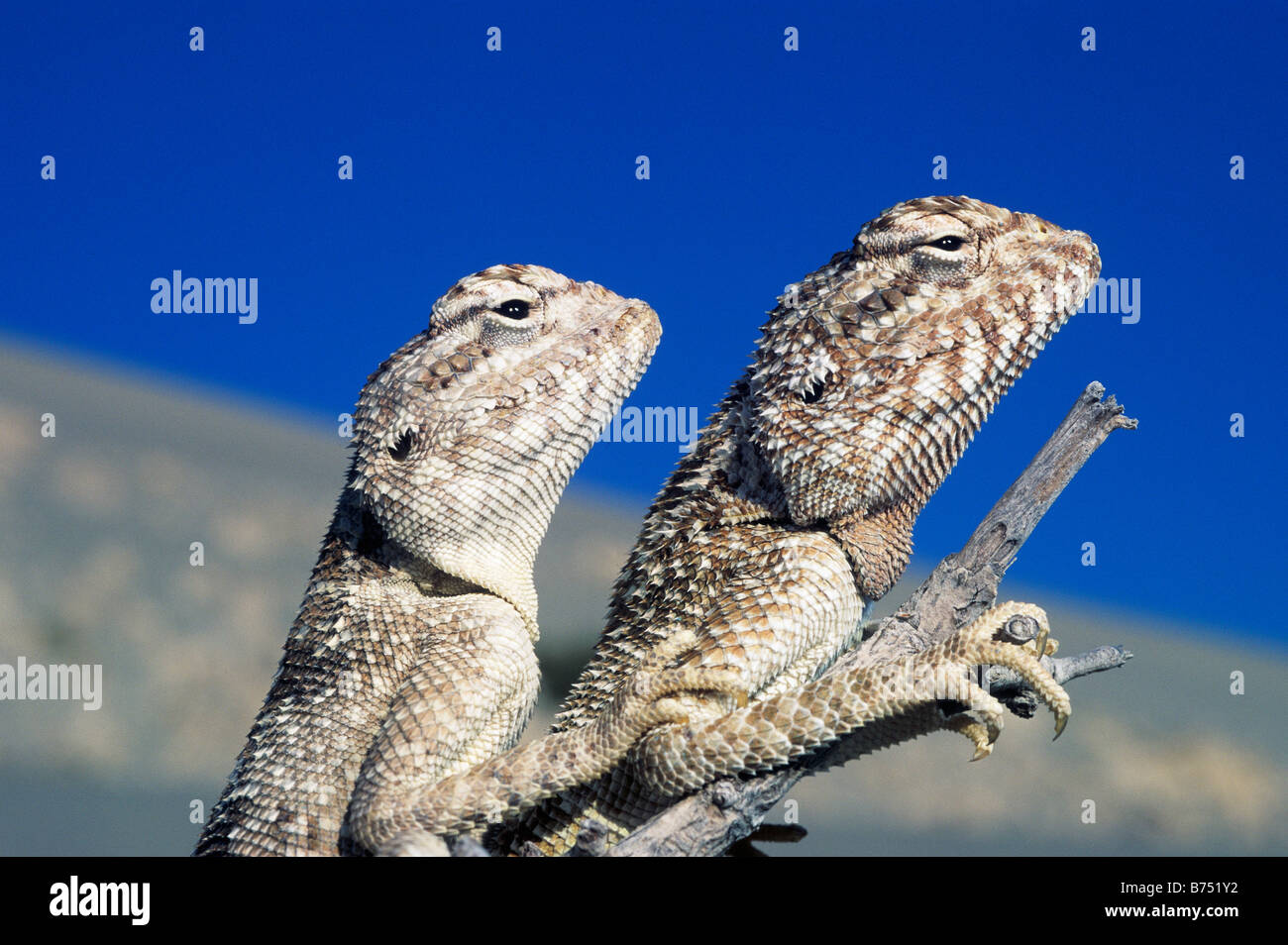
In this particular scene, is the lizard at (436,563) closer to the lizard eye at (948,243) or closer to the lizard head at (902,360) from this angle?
the lizard head at (902,360)

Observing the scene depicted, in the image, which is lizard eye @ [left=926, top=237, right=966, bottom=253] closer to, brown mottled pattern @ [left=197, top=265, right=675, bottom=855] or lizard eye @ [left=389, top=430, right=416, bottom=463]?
brown mottled pattern @ [left=197, top=265, right=675, bottom=855]

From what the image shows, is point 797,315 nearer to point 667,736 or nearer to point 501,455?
point 501,455

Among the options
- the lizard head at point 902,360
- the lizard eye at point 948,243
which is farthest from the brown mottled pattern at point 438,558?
the lizard eye at point 948,243

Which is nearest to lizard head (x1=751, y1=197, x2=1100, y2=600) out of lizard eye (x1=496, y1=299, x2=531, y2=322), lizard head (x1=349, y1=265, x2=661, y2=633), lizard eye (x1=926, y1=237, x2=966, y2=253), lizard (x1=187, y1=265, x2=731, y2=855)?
lizard eye (x1=926, y1=237, x2=966, y2=253)

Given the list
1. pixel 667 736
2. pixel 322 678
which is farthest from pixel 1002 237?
pixel 322 678

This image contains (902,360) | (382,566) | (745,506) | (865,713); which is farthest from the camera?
(382,566)

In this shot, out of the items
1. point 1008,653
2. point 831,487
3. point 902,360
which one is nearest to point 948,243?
point 902,360

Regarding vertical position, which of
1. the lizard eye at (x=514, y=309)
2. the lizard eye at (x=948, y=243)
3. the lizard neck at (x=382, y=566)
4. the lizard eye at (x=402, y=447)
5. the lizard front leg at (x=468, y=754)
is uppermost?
the lizard eye at (x=948, y=243)

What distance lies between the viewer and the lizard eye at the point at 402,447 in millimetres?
6840

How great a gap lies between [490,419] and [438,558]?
89cm

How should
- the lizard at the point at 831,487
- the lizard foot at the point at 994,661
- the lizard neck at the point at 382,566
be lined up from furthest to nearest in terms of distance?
the lizard neck at the point at 382,566 < the lizard at the point at 831,487 < the lizard foot at the point at 994,661

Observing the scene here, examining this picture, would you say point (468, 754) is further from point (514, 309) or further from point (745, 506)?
point (514, 309)

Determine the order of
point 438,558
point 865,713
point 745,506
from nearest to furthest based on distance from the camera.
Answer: point 865,713
point 745,506
point 438,558

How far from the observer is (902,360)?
20.5 ft
